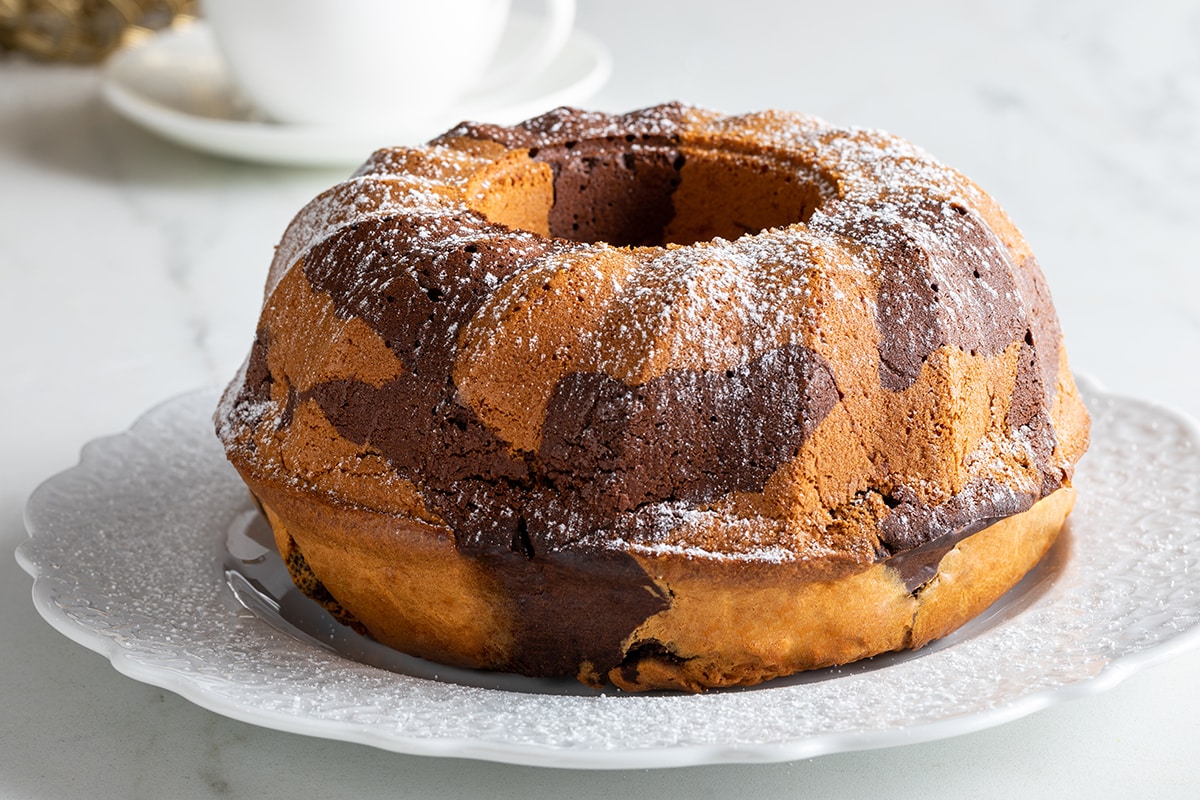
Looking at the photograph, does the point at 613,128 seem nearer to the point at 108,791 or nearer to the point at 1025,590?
the point at 1025,590

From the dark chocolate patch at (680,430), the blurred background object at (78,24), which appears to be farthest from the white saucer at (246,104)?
the dark chocolate patch at (680,430)

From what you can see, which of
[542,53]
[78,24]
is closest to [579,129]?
[542,53]

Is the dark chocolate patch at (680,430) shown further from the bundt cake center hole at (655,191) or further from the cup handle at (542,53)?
the cup handle at (542,53)

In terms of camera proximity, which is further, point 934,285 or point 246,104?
point 246,104

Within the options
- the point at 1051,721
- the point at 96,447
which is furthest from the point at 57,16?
the point at 1051,721

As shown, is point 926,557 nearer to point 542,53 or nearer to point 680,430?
point 680,430

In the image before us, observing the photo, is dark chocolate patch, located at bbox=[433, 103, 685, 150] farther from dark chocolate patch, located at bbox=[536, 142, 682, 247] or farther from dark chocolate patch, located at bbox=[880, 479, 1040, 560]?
dark chocolate patch, located at bbox=[880, 479, 1040, 560]
